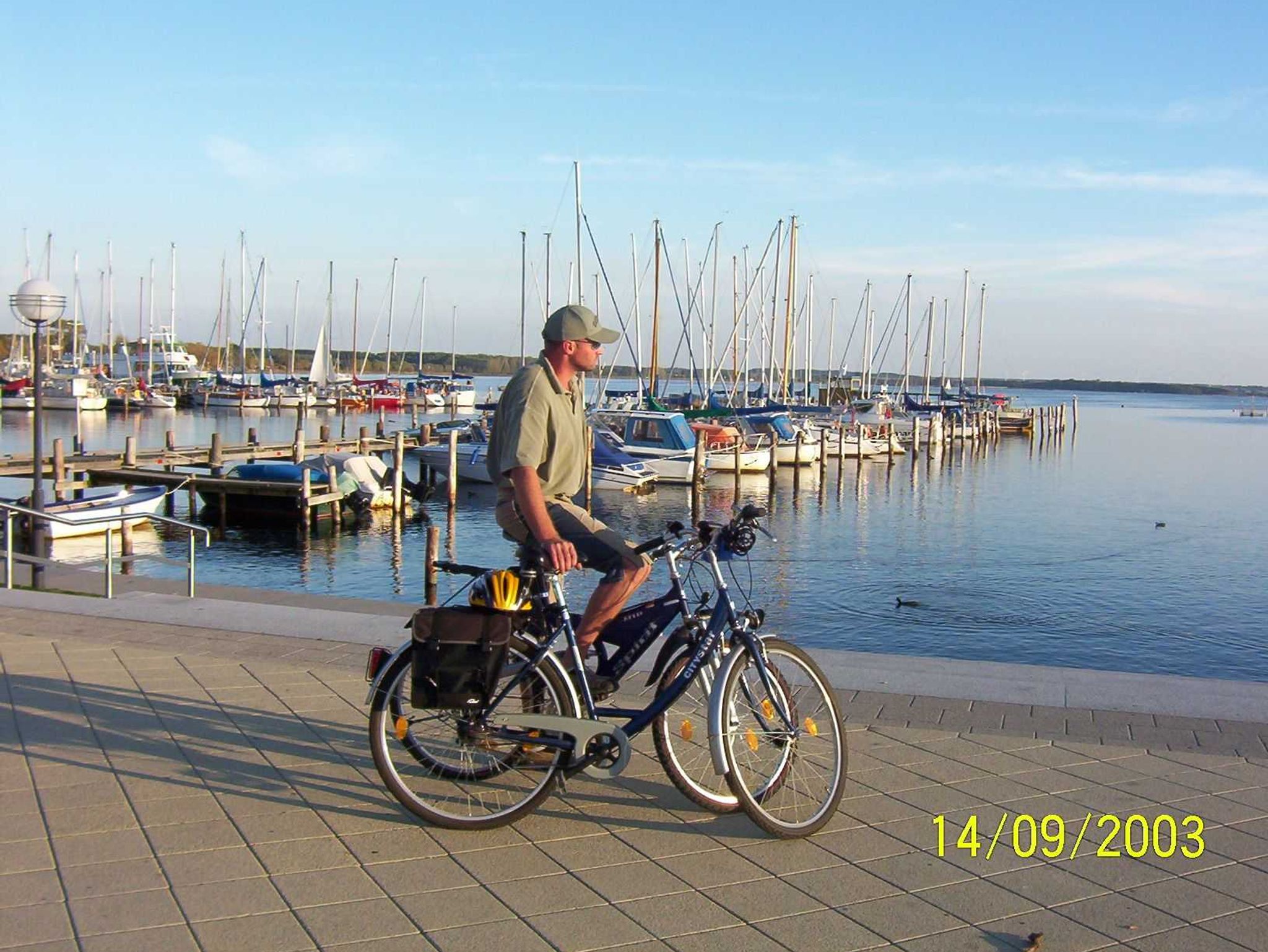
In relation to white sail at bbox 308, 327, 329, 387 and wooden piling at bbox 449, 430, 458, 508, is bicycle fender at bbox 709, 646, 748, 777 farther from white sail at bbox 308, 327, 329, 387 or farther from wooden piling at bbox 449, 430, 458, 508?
white sail at bbox 308, 327, 329, 387

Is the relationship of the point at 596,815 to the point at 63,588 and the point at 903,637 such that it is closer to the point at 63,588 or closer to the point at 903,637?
the point at 63,588

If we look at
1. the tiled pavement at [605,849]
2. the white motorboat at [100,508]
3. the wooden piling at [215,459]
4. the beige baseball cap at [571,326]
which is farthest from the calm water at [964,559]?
the beige baseball cap at [571,326]

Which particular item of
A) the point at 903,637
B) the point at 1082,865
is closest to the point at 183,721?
the point at 1082,865

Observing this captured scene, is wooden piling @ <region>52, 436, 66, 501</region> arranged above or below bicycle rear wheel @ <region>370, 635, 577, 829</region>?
below

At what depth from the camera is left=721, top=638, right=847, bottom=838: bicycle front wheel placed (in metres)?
4.43

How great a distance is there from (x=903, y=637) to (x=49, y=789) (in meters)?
13.5

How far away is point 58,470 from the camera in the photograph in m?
25.5

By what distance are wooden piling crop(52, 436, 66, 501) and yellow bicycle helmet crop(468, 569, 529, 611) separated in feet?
76.2

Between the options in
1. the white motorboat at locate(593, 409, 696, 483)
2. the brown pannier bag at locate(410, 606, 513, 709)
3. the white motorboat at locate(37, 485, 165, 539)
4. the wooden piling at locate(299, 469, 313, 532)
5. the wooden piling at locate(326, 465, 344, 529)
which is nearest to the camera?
the brown pannier bag at locate(410, 606, 513, 709)

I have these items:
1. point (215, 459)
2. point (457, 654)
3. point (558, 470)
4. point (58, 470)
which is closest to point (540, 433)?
point (558, 470)

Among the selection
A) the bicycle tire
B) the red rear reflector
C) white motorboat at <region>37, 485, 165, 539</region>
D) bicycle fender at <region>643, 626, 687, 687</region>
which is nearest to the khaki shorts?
bicycle fender at <region>643, 626, 687, 687</region>

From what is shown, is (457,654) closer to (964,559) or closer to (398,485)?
(964,559)
